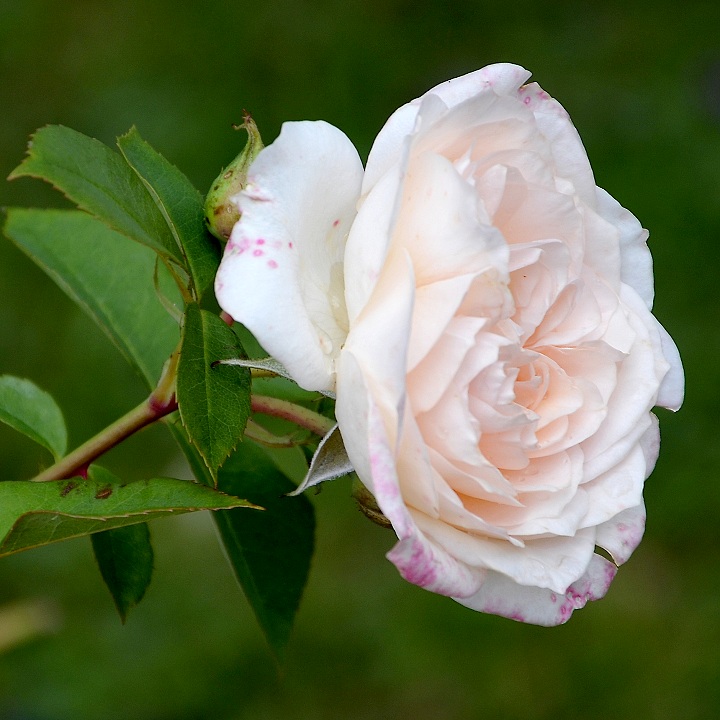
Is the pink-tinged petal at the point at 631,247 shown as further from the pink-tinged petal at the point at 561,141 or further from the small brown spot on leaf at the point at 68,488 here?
the small brown spot on leaf at the point at 68,488

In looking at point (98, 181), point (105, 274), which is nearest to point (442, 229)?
point (98, 181)

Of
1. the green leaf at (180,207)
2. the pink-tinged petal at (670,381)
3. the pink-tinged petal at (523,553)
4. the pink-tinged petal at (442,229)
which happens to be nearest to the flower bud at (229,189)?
the green leaf at (180,207)

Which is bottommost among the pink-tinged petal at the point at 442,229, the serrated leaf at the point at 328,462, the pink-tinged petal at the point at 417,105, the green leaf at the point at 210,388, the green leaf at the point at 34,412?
the green leaf at the point at 34,412

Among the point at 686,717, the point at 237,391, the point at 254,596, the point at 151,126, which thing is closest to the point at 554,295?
the point at 237,391

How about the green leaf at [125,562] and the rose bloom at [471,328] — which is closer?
the rose bloom at [471,328]

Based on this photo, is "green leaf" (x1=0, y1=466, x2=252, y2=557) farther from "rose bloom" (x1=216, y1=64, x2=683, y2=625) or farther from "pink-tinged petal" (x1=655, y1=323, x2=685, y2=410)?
"pink-tinged petal" (x1=655, y1=323, x2=685, y2=410)

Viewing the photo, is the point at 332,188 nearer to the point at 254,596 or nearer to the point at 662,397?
the point at 662,397
